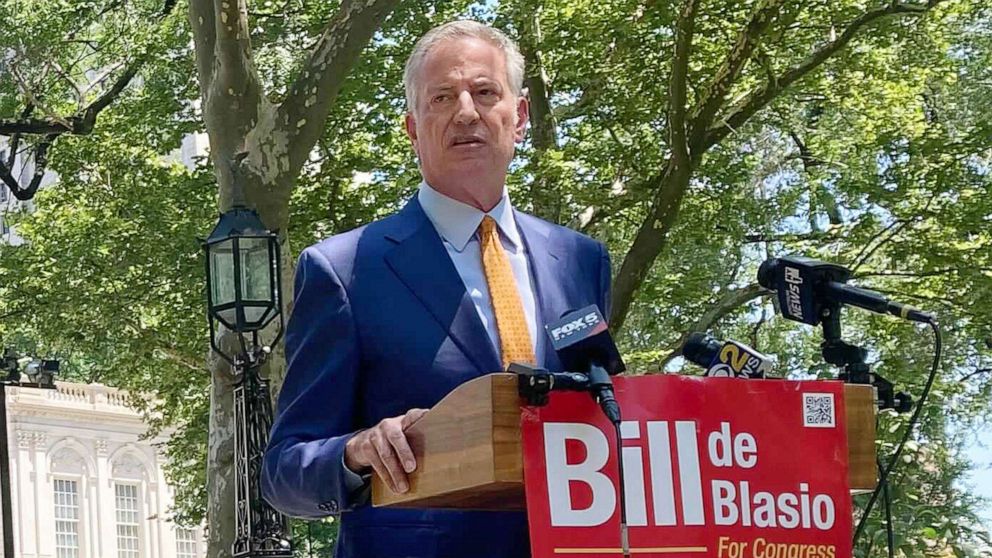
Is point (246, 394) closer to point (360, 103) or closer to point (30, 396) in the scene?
point (360, 103)

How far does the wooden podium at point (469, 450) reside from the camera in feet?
5.86

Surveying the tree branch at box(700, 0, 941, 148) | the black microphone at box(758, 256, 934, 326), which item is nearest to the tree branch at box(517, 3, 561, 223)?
the tree branch at box(700, 0, 941, 148)

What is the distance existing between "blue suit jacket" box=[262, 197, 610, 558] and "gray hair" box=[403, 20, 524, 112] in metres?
0.23

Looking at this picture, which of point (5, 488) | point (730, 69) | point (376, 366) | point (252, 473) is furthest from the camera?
point (5, 488)

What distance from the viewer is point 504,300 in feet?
7.47

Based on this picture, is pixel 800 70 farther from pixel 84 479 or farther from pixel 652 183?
pixel 84 479

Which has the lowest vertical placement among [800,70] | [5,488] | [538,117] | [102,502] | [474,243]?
[474,243]

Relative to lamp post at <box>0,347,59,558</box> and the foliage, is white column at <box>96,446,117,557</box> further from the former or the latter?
the foliage

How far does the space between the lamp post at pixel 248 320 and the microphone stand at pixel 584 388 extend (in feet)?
24.0

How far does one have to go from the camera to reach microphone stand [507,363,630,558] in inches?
70.9

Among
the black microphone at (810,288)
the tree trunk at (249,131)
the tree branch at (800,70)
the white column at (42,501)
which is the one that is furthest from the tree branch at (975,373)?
the white column at (42,501)

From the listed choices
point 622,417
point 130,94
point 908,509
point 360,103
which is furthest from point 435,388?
point 130,94

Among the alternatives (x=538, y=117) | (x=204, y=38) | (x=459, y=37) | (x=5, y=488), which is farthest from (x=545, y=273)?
(x=5, y=488)

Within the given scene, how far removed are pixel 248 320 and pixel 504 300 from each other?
7.04 meters
